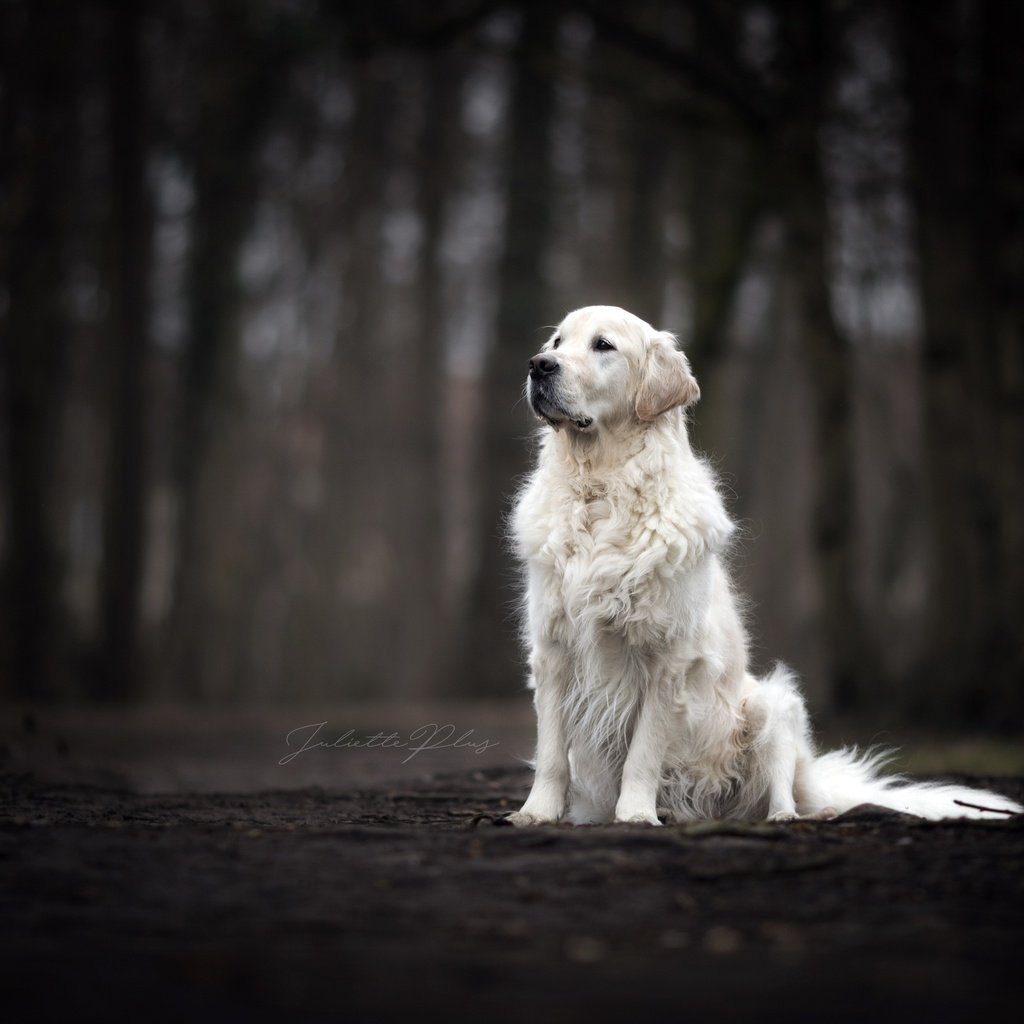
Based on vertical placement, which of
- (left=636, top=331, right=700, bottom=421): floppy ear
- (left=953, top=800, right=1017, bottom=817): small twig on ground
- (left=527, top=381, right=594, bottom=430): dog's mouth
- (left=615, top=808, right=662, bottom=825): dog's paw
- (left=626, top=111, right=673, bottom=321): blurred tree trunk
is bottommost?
(left=615, top=808, right=662, bottom=825): dog's paw

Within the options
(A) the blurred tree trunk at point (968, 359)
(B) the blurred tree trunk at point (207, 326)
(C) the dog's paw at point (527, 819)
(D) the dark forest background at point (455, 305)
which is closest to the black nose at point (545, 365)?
(C) the dog's paw at point (527, 819)

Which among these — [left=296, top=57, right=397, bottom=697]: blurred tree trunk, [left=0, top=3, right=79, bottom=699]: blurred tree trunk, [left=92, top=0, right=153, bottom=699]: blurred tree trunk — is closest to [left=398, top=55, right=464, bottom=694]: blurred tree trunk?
[left=296, top=57, right=397, bottom=697]: blurred tree trunk

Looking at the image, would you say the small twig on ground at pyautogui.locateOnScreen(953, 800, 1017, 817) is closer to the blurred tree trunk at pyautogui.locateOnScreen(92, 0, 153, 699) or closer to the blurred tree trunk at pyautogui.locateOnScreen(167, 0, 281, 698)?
the blurred tree trunk at pyautogui.locateOnScreen(92, 0, 153, 699)

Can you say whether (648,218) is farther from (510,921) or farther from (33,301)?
(510,921)

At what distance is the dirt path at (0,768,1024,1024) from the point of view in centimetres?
327

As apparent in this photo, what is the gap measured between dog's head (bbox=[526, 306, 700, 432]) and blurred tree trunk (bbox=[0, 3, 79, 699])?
491 inches

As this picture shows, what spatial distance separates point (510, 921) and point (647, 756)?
1988 mm

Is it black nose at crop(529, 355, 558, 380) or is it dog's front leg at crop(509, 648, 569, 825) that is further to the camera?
black nose at crop(529, 355, 558, 380)

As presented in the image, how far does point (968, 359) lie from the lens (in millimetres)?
12852

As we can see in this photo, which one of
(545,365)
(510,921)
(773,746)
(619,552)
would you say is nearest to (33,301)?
(545,365)

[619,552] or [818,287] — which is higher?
[818,287]

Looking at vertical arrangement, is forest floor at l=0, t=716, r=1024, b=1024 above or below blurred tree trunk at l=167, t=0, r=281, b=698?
below

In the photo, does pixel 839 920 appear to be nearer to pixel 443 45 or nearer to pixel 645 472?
pixel 645 472

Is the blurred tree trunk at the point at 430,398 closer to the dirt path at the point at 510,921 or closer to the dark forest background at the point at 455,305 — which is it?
the dark forest background at the point at 455,305
